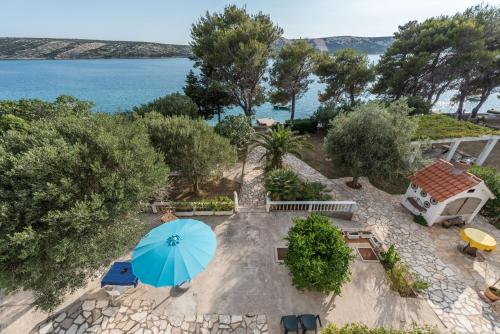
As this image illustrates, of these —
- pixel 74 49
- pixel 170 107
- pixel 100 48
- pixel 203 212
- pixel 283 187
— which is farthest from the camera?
pixel 100 48

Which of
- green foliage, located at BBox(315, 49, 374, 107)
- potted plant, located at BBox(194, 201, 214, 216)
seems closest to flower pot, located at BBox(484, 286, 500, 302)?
potted plant, located at BBox(194, 201, 214, 216)

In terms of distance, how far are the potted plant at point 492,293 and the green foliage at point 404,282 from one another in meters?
2.18

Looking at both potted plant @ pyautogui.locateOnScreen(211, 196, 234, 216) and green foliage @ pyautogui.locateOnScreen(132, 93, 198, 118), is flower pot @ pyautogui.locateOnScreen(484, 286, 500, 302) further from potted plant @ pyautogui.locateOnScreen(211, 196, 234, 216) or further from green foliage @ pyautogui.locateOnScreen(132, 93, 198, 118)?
green foliage @ pyautogui.locateOnScreen(132, 93, 198, 118)

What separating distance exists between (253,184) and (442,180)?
11285 millimetres

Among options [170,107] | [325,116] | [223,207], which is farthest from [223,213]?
[325,116]

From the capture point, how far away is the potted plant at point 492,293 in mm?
8555

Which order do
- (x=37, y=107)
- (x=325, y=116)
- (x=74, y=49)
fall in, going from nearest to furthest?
(x=37, y=107), (x=325, y=116), (x=74, y=49)

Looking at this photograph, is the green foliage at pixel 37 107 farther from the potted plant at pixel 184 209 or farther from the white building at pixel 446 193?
the white building at pixel 446 193

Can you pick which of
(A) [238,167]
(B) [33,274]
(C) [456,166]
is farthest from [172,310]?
(C) [456,166]

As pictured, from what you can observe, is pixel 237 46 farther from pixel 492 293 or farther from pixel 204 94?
pixel 492 293

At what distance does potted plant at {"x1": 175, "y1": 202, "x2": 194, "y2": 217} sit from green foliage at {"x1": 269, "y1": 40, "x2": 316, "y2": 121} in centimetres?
1952

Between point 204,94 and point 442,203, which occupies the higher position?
point 204,94

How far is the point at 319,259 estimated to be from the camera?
320 inches

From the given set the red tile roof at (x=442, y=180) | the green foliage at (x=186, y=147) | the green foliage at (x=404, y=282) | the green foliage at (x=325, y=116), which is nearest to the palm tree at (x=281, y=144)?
the green foliage at (x=186, y=147)
